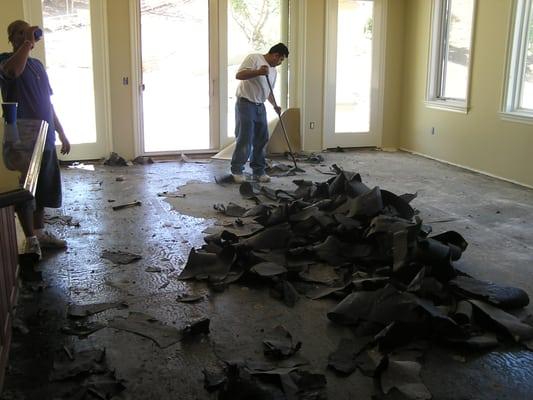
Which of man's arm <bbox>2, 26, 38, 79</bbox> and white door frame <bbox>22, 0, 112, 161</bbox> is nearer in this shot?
man's arm <bbox>2, 26, 38, 79</bbox>

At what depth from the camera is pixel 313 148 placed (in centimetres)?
830

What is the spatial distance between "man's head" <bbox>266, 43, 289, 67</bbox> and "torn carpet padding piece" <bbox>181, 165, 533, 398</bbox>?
5.95ft

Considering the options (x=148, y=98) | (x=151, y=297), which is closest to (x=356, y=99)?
(x=148, y=98)

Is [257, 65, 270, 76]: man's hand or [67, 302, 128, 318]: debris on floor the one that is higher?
[257, 65, 270, 76]: man's hand

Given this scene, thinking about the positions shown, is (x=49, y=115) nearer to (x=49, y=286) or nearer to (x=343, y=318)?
(x=49, y=286)

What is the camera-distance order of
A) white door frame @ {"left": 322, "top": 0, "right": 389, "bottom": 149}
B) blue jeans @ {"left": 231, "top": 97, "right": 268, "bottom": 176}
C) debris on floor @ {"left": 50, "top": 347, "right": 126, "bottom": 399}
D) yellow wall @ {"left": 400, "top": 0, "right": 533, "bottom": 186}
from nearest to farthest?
1. debris on floor @ {"left": 50, "top": 347, "right": 126, "bottom": 399}
2. blue jeans @ {"left": 231, "top": 97, "right": 268, "bottom": 176}
3. yellow wall @ {"left": 400, "top": 0, "right": 533, "bottom": 186}
4. white door frame @ {"left": 322, "top": 0, "right": 389, "bottom": 149}

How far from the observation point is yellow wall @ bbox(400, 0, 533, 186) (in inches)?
243

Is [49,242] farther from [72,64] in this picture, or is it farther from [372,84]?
[372,84]

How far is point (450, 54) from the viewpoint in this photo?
293 inches

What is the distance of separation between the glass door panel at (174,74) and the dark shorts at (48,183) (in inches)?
157

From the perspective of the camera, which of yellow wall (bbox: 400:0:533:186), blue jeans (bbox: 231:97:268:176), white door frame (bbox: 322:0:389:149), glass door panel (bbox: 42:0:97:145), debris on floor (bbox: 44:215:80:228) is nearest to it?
debris on floor (bbox: 44:215:80:228)

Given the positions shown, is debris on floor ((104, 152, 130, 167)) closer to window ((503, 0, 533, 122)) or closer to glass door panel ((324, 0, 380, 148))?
glass door panel ((324, 0, 380, 148))

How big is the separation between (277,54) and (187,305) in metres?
3.38

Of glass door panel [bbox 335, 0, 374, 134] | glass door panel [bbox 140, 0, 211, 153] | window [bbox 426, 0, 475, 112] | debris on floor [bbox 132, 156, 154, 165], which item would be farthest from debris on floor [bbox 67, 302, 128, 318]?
glass door panel [bbox 335, 0, 374, 134]
